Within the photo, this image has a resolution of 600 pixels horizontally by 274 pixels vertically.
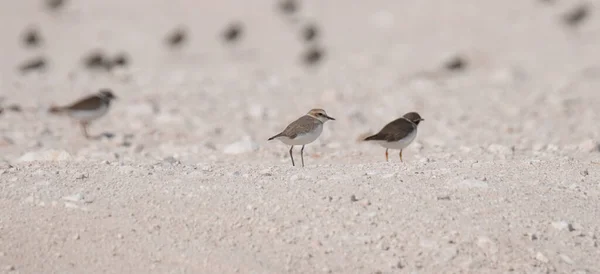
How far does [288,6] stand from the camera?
26312 millimetres

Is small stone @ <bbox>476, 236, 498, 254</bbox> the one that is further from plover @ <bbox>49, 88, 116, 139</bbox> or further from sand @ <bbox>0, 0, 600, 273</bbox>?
plover @ <bbox>49, 88, 116, 139</bbox>

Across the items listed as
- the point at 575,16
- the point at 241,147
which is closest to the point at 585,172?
the point at 241,147

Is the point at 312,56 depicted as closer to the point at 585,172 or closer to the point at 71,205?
the point at 585,172

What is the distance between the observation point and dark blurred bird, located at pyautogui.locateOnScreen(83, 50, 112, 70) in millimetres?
21297

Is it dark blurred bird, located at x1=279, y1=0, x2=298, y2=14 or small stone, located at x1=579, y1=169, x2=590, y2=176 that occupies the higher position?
small stone, located at x1=579, y1=169, x2=590, y2=176

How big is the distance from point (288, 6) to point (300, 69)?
6.14m

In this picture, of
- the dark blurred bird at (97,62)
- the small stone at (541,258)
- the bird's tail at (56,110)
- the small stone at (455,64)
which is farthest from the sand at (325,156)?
the dark blurred bird at (97,62)

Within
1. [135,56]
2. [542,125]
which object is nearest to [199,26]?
[135,56]

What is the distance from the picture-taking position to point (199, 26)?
1034 inches

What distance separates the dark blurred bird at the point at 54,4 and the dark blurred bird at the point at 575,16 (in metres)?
14.2

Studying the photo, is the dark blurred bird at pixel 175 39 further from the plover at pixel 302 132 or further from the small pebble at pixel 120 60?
the plover at pixel 302 132

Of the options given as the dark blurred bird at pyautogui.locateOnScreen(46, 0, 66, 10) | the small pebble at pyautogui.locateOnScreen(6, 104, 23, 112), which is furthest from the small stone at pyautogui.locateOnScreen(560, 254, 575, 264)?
the dark blurred bird at pyautogui.locateOnScreen(46, 0, 66, 10)

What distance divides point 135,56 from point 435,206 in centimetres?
1772

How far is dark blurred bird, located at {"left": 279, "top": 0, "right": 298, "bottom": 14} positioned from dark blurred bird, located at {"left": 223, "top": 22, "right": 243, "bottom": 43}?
2.38 meters
